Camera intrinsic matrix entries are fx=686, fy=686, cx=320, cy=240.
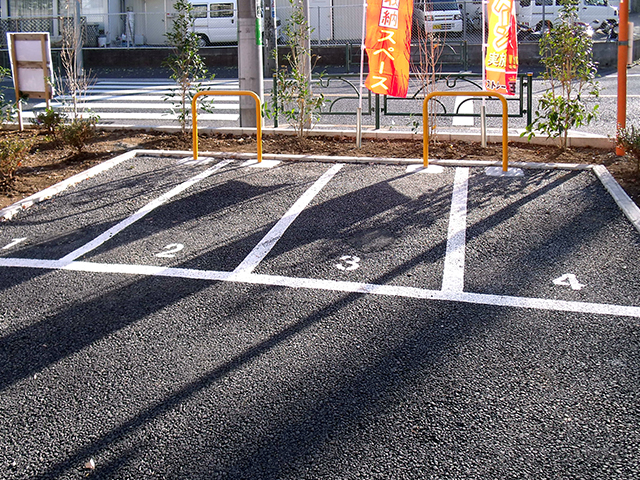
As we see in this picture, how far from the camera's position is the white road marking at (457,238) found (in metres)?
5.62

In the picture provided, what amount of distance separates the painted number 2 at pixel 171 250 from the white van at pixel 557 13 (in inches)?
765

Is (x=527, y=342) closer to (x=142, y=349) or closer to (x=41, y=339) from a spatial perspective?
(x=142, y=349)

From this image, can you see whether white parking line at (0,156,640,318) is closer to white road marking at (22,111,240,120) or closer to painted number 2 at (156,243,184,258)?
painted number 2 at (156,243,184,258)

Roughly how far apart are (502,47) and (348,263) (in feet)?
17.6

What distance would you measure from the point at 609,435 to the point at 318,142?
7467mm

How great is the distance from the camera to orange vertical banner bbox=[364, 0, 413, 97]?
9164 mm

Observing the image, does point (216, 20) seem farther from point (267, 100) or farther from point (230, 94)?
point (230, 94)

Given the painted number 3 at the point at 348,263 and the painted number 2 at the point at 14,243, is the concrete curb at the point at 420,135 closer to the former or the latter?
the painted number 3 at the point at 348,263

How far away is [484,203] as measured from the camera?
24.7ft

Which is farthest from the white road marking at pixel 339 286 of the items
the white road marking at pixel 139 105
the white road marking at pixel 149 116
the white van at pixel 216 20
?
the white van at pixel 216 20

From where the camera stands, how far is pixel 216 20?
27531 mm

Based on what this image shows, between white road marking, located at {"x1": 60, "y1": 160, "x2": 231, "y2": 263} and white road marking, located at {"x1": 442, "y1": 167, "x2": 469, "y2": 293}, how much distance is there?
319 centimetres

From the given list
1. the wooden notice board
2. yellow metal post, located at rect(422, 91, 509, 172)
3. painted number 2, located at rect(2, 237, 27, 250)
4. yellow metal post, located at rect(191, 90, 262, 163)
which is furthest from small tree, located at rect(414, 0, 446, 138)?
the wooden notice board

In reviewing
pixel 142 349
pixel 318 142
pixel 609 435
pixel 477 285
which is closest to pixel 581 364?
pixel 609 435
